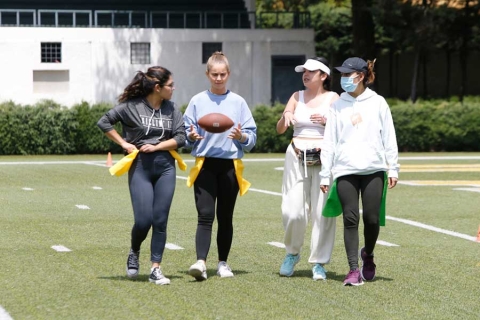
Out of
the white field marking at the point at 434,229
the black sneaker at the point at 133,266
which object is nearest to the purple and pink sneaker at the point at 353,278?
the black sneaker at the point at 133,266

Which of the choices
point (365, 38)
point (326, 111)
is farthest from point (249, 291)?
point (365, 38)

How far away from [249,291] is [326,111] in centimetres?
177

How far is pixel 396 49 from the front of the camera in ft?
204

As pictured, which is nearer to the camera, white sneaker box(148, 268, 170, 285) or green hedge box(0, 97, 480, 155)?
white sneaker box(148, 268, 170, 285)

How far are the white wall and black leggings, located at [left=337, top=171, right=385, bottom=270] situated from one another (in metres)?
35.5

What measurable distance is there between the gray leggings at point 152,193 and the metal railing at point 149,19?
36675mm

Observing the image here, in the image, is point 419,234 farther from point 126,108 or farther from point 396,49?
point 396,49

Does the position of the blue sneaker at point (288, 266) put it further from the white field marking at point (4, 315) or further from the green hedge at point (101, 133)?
the green hedge at point (101, 133)

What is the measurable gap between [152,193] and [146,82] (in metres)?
0.92

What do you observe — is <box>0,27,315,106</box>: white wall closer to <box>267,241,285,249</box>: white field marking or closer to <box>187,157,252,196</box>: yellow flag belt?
<box>267,241,285,249</box>: white field marking

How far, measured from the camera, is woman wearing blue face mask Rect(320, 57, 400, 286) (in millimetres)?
9375

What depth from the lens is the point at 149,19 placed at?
46781 mm

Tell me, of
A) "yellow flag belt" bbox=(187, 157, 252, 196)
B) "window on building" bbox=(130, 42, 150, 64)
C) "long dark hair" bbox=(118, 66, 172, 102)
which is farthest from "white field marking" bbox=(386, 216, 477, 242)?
"window on building" bbox=(130, 42, 150, 64)

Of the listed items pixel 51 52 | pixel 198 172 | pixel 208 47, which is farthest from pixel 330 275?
pixel 208 47
